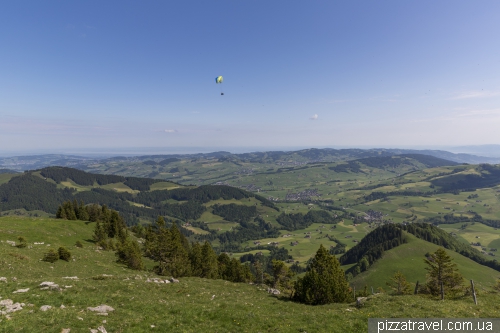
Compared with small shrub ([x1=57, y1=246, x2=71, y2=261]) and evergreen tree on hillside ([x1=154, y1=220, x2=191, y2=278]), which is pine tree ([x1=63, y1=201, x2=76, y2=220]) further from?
evergreen tree on hillside ([x1=154, y1=220, x2=191, y2=278])

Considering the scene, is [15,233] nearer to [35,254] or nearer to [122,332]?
[35,254]

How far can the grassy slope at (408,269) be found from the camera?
509 ft

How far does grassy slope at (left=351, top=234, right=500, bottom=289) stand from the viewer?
155262 mm

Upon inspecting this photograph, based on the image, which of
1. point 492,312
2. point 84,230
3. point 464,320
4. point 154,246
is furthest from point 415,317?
point 84,230

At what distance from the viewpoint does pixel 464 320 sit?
23484 mm

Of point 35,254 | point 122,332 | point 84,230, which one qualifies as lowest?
point 84,230

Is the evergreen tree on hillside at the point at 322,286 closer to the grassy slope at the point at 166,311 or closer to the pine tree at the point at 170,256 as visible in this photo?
the grassy slope at the point at 166,311

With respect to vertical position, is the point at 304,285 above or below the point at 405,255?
above

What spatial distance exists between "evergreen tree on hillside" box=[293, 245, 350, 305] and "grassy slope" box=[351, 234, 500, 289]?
138 m

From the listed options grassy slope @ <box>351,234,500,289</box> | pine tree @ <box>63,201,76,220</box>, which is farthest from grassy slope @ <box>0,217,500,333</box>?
grassy slope @ <box>351,234,500,289</box>

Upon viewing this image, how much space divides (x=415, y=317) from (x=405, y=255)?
207m

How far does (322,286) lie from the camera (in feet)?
123

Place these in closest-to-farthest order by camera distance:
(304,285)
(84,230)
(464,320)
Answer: (464,320), (304,285), (84,230)

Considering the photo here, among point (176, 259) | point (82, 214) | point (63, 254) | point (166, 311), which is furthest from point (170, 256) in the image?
point (82, 214)
